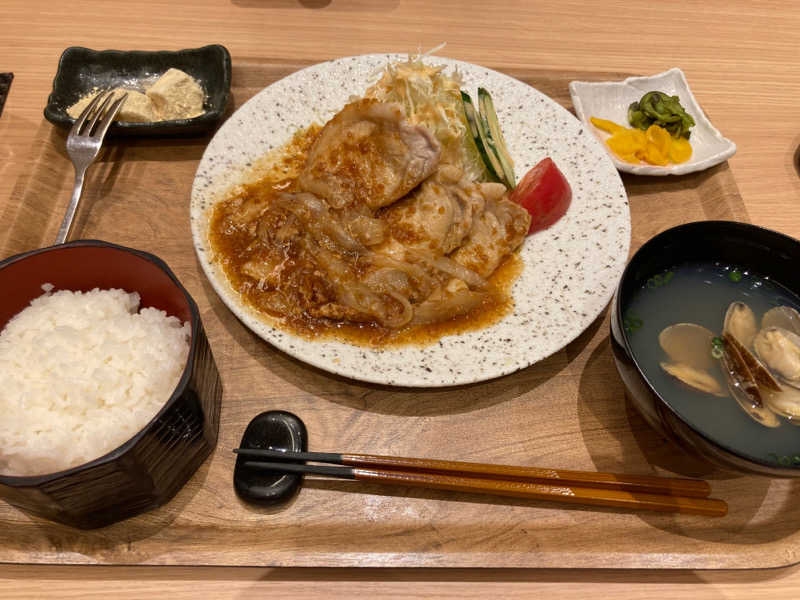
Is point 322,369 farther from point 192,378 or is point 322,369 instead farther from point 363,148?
point 363,148

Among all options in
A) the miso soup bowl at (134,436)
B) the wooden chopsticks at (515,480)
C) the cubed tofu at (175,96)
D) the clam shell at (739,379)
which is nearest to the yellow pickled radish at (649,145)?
the clam shell at (739,379)

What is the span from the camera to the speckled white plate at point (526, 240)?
2.34m

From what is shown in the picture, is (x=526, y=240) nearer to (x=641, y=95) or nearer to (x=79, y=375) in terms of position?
(x=641, y=95)

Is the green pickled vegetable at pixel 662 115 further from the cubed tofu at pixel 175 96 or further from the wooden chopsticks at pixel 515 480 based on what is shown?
the cubed tofu at pixel 175 96

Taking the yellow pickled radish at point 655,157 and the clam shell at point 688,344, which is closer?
the clam shell at point 688,344

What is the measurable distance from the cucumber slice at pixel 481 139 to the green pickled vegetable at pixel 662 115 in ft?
3.61

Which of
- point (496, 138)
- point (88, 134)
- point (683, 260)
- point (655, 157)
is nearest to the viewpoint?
point (683, 260)

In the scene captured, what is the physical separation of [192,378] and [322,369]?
56 cm

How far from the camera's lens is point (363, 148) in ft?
8.73

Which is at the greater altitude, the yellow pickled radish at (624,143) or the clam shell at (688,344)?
the yellow pickled radish at (624,143)

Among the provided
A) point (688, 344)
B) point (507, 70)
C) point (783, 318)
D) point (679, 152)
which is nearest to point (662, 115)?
point (679, 152)

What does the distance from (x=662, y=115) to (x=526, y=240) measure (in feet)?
4.27

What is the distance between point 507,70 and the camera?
3.64 meters

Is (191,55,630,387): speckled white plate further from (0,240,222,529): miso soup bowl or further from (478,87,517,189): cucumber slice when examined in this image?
(0,240,222,529): miso soup bowl
